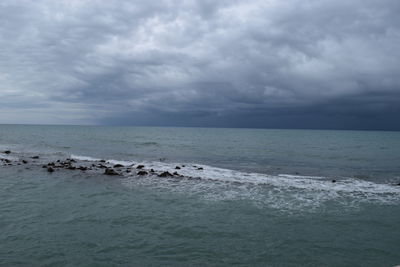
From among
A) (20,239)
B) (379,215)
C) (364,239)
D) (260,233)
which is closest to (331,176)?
(379,215)

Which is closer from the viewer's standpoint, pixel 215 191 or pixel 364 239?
pixel 364 239

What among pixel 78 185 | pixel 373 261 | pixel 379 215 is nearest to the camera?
pixel 373 261

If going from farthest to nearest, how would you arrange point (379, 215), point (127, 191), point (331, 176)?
point (331, 176) < point (127, 191) < point (379, 215)

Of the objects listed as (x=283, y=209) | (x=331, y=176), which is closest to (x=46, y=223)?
(x=283, y=209)

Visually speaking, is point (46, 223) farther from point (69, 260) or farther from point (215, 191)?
point (215, 191)

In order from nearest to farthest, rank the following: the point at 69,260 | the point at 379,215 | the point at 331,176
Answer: the point at 69,260
the point at 379,215
the point at 331,176

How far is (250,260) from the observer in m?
10.1

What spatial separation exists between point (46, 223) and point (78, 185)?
30.0ft

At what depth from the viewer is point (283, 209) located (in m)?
16.6

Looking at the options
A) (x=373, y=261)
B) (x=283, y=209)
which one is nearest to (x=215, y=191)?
(x=283, y=209)

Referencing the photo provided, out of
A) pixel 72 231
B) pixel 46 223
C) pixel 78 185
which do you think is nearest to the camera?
pixel 72 231

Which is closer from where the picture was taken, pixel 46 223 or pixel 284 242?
pixel 284 242

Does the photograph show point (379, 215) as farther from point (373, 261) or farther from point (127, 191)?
point (127, 191)

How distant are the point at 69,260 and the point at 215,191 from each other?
12829 mm
